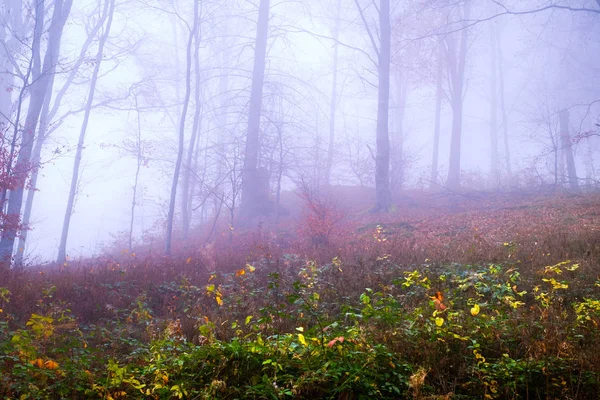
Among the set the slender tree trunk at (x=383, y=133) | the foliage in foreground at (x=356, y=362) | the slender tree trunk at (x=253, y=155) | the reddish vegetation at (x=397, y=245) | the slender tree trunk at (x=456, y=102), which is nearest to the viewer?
the foliage in foreground at (x=356, y=362)

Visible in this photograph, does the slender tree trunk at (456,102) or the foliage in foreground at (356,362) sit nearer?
the foliage in foreground at (356,362)

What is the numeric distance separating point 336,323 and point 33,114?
1396 cm

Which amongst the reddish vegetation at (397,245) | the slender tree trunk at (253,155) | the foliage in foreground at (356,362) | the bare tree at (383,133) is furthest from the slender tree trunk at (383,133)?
the foliage in foreground at (356,362)

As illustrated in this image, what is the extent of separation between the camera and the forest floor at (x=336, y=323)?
282 centimetres

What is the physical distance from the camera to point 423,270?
6.93 metres

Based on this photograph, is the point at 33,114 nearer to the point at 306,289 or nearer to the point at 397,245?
the point at 306,289

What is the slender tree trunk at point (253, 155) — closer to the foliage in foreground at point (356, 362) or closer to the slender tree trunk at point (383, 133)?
the slender tree trunk at point (383, 133)

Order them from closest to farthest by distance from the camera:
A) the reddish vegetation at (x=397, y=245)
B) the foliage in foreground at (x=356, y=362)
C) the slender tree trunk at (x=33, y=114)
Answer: the foliage in foreground at (x=356, y=362) < the reddish vegetation at (x=397, y=245) < the slender tree trunk at (x=33, y=114)

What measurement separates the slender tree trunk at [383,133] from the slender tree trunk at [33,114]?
12571 mm

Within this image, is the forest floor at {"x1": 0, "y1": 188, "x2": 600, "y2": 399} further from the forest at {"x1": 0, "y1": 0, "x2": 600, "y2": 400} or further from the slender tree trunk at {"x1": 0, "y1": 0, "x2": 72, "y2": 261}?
the slender tree trunk at {"x1": 0, "y1": 0, "x2": 72, "y2": 261}

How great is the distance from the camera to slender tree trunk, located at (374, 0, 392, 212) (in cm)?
1698

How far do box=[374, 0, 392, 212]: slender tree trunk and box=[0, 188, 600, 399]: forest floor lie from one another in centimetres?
485

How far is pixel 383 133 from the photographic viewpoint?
1716 cm

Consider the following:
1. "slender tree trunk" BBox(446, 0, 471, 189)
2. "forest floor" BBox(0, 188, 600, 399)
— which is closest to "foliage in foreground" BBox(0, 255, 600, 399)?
"forest floor" BBox(0, 188, 600, 399)
